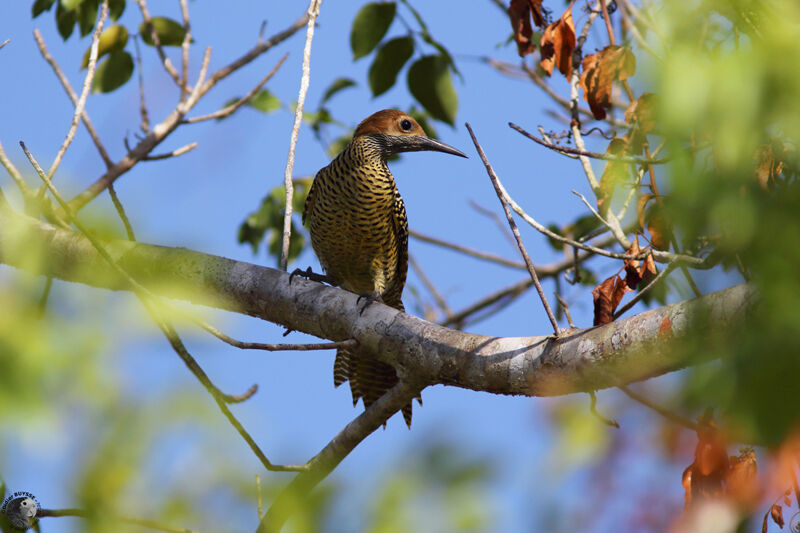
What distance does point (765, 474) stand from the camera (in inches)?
50.7

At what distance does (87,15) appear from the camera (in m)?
4.55

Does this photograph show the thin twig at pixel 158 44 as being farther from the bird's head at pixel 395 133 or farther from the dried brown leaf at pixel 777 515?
the dried brown leaf at pixel 777 515

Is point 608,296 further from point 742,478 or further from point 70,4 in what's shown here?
point 70,4

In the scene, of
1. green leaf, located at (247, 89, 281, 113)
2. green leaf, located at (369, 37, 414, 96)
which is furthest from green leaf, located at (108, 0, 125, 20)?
green leaf, located at (369, 37, 414, 96)

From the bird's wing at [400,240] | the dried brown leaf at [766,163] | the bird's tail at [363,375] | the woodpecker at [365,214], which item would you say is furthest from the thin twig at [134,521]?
the bird's wing at [400,240]

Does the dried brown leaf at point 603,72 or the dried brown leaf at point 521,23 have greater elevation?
the dried brown leaf at point 521,23

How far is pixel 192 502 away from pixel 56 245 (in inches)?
99.4

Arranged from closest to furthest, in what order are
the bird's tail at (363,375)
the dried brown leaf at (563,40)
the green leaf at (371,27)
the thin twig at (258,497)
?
1. the thin twig at (258,497)
2. the dried brown leaf at (563,40)
3. the green leaf at (371,27)
4. the bird's tail at (363,375)

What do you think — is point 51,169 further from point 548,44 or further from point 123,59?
point 548,44

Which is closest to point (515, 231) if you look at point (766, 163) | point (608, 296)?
point (608, 296)

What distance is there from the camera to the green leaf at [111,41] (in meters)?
4.72

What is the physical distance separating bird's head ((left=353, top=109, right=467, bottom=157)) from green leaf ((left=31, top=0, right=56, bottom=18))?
7.23 feet

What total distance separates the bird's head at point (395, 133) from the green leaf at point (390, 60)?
1409 millimetres

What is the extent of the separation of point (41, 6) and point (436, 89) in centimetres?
218
